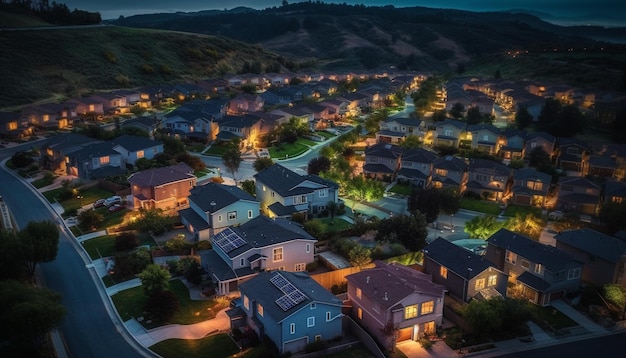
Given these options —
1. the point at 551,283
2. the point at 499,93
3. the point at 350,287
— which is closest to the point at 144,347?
the point at 350,287

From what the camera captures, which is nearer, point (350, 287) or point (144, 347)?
point (144, 347)

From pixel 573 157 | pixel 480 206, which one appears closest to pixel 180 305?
pixel 480 206

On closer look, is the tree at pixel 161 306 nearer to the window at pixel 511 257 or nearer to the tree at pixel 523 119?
the window at pixel 511 257

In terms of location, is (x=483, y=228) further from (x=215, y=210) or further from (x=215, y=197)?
(x=215, y=197)

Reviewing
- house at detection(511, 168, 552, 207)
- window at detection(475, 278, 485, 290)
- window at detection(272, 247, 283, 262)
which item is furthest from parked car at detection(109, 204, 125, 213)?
house at detection(511, 168, 552, 207)

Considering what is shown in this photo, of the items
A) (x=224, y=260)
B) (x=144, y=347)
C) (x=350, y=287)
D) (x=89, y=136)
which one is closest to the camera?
(x=144, y=347)

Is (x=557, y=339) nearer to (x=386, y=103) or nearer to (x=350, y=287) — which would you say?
(x=350, y=287)

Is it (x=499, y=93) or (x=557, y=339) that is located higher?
(x=499, y=93)
